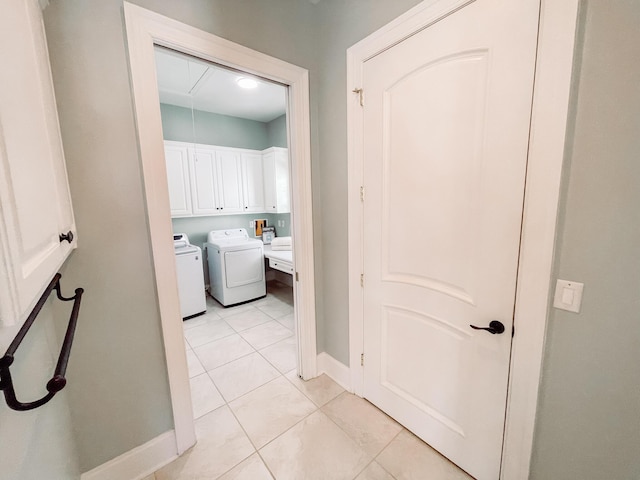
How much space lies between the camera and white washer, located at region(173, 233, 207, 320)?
9.73 ft

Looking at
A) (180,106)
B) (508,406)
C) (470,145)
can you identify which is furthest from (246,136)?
(508,406)

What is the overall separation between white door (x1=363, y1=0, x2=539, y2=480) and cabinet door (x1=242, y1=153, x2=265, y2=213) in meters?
2.84

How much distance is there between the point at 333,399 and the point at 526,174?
1.76 metres

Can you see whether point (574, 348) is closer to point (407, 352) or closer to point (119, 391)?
point (407, 352)

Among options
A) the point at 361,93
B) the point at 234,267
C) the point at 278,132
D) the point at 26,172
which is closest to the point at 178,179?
the point at 234,267

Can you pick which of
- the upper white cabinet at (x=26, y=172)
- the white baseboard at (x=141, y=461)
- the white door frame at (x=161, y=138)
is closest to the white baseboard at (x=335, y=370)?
the white door frame at (x=161, y=138)

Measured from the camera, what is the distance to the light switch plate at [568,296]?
2.92 ft

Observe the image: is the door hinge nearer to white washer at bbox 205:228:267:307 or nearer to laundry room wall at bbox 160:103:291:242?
white washer at bbox 205:228:267:307

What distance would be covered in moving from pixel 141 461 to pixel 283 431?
744mm

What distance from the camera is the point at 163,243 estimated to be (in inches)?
49.0

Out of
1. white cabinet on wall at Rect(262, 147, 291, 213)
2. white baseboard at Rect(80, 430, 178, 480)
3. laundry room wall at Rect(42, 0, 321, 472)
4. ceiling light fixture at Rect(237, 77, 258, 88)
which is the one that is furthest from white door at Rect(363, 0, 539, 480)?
white cabinet on wall at Rect(262, 147, 291, 213)

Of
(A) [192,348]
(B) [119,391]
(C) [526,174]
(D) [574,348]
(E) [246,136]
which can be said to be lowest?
(A) [192,348]

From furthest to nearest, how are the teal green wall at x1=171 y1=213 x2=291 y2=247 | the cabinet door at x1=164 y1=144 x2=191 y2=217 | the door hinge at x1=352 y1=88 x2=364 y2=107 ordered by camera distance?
the teal green wall at x1=171 y1=213 x2=291 y2=247 < the cabinet door at x1=164 y1=144 x2=191 y2=217 < the door hinge at x1=352 y1=88 x2=364 y2=107

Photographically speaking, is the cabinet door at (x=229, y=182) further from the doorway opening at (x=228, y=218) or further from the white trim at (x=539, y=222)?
the white trim at (x=539, y=222)
